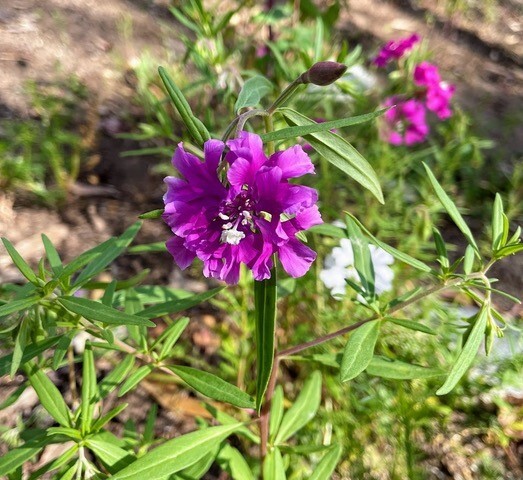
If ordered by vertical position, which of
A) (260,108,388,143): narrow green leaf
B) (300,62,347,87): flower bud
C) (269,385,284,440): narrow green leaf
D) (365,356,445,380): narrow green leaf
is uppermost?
(300,62,347,87): flower bud

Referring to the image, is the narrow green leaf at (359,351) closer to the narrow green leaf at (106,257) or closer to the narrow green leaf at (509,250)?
the narrow green leaf at (509,250)

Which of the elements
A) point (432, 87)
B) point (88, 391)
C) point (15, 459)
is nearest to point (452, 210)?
point (88, 391)

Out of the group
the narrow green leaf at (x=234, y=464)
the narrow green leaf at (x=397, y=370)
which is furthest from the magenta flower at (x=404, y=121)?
the narrow green leaf at (x=234, y=464)

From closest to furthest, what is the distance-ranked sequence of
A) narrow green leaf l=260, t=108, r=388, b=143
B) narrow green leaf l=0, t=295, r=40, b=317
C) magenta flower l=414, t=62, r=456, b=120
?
narrow green leaf l=260, t=108, r=388, b=143 < narrow green leaf l=0, t=295, r=40, b=317 < magenta flower l=414, t=62, r=456, b=120

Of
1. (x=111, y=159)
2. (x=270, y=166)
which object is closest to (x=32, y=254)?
(x=111, y=159)

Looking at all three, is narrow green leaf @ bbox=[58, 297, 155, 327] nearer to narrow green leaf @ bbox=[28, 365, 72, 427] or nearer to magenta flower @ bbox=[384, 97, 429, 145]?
narrow green leaf @ bbox=[28, 365, 72, 427]

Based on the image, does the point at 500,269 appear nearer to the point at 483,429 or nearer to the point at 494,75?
the point at 483,429

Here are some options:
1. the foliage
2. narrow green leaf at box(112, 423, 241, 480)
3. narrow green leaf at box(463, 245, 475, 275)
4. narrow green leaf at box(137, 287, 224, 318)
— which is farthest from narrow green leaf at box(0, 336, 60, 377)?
narrow green leaf at box(463, 245, 475, 275)
